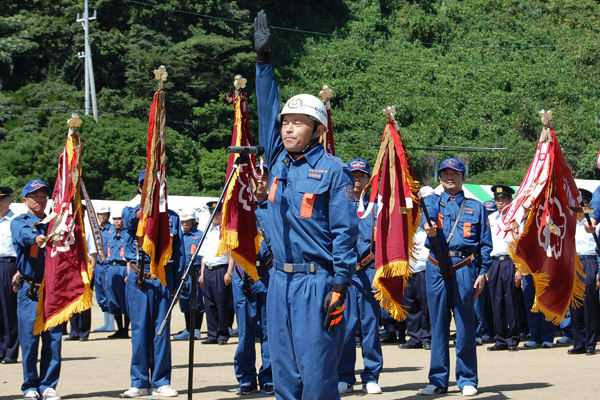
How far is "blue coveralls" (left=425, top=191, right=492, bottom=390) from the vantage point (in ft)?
28.1

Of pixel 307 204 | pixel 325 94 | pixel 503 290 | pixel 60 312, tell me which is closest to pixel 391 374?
pixel 325 94

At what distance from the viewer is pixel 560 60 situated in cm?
5100

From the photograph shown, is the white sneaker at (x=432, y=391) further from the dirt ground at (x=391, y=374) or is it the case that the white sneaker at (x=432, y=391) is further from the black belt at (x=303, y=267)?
the black belt at (x=303, y=267)

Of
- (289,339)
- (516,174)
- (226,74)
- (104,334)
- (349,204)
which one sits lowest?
(104,334)

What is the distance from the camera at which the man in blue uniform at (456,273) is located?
8.59 metres

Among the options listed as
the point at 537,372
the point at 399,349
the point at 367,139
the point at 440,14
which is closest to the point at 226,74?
the point at 367,139

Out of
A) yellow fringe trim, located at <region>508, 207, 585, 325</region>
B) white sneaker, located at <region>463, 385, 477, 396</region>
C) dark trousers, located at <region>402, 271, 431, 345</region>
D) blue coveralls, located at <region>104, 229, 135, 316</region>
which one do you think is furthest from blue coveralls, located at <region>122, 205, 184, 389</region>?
blue coveralls, located at <region>104, 229, 135, 316</region>

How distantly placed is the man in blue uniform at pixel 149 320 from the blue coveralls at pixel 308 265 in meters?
3.00

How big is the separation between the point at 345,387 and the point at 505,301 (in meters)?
5.33

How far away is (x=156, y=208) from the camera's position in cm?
872

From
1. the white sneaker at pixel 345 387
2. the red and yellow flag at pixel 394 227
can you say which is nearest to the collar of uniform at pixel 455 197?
the red and yellow flag at pixel 394 227

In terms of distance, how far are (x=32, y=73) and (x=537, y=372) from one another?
3708 centimetres

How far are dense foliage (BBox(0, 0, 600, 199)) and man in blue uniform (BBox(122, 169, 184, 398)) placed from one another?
22.2 metres

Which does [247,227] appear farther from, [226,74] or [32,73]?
[32,73]
